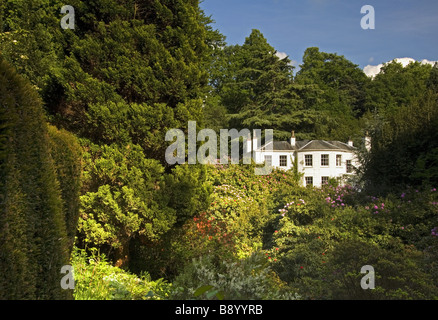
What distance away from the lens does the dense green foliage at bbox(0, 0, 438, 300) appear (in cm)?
291

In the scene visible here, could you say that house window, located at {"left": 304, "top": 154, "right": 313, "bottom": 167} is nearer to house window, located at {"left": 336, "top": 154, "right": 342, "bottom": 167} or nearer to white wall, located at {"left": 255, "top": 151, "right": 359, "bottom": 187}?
white wall, located at {"left": 255, "top": 151, "right": 359, "bottom": 187}

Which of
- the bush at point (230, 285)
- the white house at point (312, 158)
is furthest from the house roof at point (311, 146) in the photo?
the bush at point (230, 285)

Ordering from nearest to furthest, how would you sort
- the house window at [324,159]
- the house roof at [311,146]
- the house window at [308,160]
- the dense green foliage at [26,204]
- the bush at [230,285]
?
1. the dense green foliage at [26,204]
2. the bush at [230,285]
3. the house roof at [311,146]
4. the house window at [324,159]
5. the house window at [308,160]

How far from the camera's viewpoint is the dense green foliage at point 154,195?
291 centimetres

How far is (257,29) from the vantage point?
36.9m

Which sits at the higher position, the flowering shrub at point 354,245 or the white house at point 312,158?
the white house at point 312,158

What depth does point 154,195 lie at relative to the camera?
628cm

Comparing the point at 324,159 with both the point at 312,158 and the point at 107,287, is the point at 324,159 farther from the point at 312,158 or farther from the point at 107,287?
the point at 107,287

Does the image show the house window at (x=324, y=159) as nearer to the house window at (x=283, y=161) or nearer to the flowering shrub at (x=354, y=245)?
the house window at (x=283, y=161)

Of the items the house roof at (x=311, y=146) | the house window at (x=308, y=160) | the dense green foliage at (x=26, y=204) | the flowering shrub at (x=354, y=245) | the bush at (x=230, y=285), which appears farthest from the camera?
the house window at (x=308, y=160)
